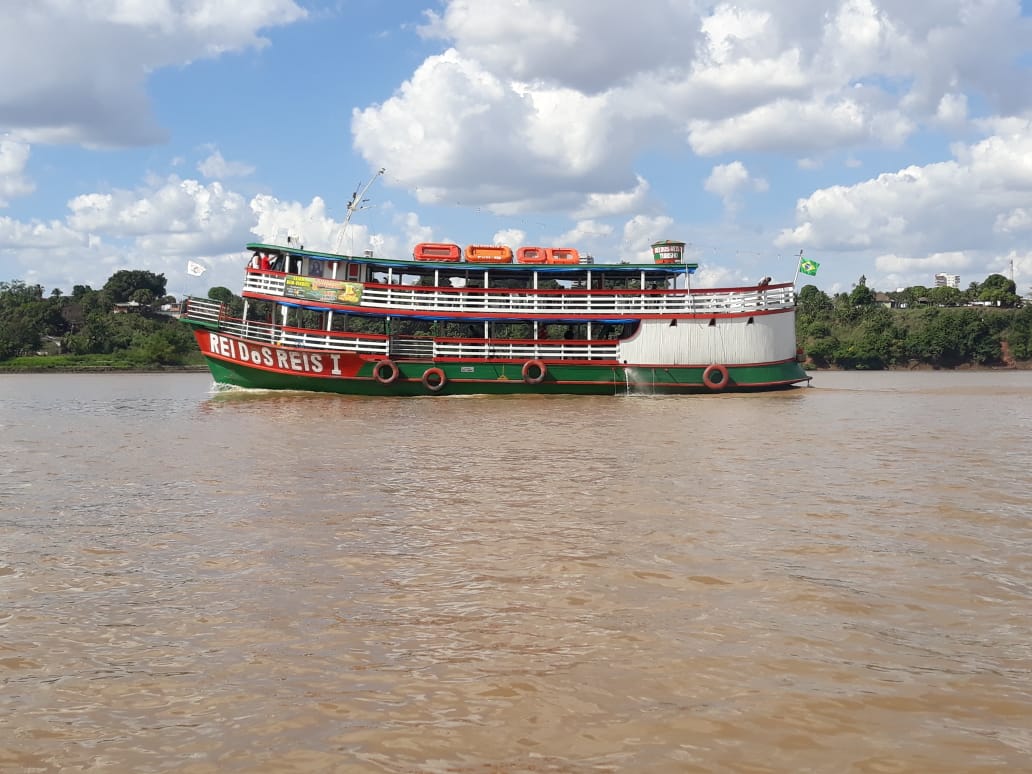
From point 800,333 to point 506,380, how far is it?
60880mm

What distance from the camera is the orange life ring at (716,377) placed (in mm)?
29172

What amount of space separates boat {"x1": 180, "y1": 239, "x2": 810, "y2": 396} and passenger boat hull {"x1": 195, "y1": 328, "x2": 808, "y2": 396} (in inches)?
1.5

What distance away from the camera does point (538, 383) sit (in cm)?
2889

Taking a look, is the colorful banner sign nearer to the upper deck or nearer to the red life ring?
the upper deck

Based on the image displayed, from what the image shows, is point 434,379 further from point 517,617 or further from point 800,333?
point 800,333

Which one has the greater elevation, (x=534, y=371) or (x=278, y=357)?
(x=278, y=357)

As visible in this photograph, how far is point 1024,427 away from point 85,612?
1884cm

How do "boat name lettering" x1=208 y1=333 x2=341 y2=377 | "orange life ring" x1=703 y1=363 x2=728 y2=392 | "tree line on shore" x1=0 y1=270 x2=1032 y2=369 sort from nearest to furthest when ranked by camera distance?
"boat name lettering" x1=208 y1=333 x2=341 y2=377
"orange life ring" x1=703 y1=363 x2=728 y2=392
"tree line on shore" x1=0 y1=270 x2=1032 y2=369

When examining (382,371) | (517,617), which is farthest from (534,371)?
(517,617)

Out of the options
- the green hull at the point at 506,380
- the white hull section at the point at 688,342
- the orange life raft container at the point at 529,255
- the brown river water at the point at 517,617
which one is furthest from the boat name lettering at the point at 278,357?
the brown river water at the point at 517,617

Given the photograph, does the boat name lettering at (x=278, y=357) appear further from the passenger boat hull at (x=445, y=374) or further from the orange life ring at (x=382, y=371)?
the orange life ring at (x=382, y=371)

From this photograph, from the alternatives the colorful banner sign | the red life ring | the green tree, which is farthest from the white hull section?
the green tree

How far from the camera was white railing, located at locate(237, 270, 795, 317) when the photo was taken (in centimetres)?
2895

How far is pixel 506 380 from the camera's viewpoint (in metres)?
29.0
